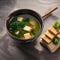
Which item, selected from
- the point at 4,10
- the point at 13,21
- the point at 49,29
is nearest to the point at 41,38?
the point at 49,29

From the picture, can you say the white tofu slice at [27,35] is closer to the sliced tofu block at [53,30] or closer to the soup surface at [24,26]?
the soup surface at [24,26]

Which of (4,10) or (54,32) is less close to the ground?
(4,10)

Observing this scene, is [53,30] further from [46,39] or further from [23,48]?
[23,48]

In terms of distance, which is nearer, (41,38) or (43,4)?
(41,38)

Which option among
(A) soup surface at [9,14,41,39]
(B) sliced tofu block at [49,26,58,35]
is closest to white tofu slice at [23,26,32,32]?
(A) soup surface at [9,14,41,39]

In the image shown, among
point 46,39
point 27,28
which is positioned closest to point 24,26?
point 27,28

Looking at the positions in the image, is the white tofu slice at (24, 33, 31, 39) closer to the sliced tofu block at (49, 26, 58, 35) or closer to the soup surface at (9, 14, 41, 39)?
the soup surface at (9, 14, 41, 39)

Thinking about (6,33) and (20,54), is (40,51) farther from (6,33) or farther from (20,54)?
(6,33)

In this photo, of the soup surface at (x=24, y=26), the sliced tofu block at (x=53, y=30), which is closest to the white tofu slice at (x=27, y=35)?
the soup surface at (x=24, y=26)
